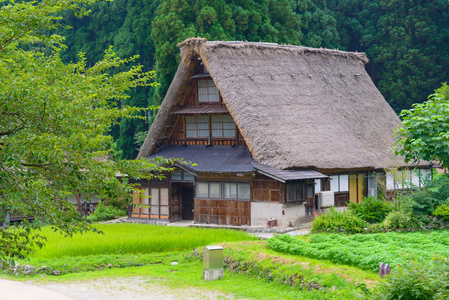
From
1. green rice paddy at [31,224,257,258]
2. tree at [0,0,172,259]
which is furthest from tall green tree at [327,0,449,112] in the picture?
tree at [0,0,172,259]

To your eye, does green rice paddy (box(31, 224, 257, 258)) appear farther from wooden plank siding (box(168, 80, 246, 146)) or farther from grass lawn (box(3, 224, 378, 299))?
wooden plank siding (box(168, 80, 246, 146))

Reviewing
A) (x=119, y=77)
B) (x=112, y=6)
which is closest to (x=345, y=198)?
(x=119, y=77)

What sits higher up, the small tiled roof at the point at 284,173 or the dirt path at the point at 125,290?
the small tiled roof at the point at 284,173

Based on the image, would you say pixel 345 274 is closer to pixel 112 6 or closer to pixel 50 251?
pixel 50 251

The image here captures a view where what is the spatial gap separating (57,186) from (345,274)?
5.46 meters

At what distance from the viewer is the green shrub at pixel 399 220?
15.9m

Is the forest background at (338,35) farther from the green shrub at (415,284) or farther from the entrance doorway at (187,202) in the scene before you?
the green shrub at (415,284)

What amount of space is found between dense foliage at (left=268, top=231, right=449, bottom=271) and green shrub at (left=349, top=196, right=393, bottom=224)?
3.20m

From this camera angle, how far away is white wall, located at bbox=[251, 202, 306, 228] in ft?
66.1

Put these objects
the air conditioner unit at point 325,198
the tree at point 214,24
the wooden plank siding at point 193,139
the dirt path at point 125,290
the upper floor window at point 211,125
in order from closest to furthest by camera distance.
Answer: the dirt path at point 125,290, the air conditioner unit at point 325,198, the wooden plank siding at point 193,139, the upper floor window at point 211,125, the tree at point 214,24

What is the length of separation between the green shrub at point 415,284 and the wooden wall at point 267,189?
40.0ft

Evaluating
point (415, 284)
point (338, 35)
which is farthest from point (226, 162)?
point (338, 35)

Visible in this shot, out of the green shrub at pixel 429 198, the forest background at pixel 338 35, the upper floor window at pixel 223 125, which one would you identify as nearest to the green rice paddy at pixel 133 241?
the green shrub at pixel 429 198

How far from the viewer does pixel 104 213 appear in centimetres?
2533
